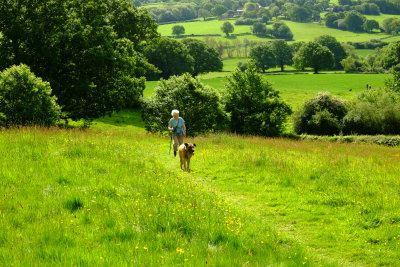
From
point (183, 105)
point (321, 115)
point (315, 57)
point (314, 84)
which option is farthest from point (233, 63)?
point (183, 105)

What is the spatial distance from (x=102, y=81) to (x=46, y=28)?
5811 millimetres

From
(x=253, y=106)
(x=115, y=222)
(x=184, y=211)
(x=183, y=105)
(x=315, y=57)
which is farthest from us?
(x=315, y=57)

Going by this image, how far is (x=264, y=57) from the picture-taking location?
13888 cm

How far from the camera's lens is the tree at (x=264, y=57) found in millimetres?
138875

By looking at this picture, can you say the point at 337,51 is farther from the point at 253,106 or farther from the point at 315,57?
the point at 253,106

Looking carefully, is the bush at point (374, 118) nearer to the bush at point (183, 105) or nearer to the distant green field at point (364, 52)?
the bush at point (183, 105)

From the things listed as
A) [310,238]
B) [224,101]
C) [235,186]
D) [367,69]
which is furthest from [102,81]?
[367,69]

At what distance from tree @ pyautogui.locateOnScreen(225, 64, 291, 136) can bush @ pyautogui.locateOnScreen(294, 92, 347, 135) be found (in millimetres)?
5304

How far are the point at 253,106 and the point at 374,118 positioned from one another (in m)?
15.1

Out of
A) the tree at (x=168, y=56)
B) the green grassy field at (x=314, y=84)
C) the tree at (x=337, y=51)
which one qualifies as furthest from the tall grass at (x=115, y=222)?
the tree at (x=337, y=51)

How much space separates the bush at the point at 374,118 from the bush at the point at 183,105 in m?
19.1

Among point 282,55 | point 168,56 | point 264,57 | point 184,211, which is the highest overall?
point 282,55

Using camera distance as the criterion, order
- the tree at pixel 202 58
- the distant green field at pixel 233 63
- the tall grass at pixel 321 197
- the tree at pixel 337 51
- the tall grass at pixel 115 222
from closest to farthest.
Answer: the tall grass at pixel 115 222 → the tall grass at pixel 321 197 → the tree at pixel 202 58 → the tree at pixel 337 51 → the distant green field at pixel 233 63

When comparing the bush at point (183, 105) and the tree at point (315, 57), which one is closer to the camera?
the bush at point (183, 105)
